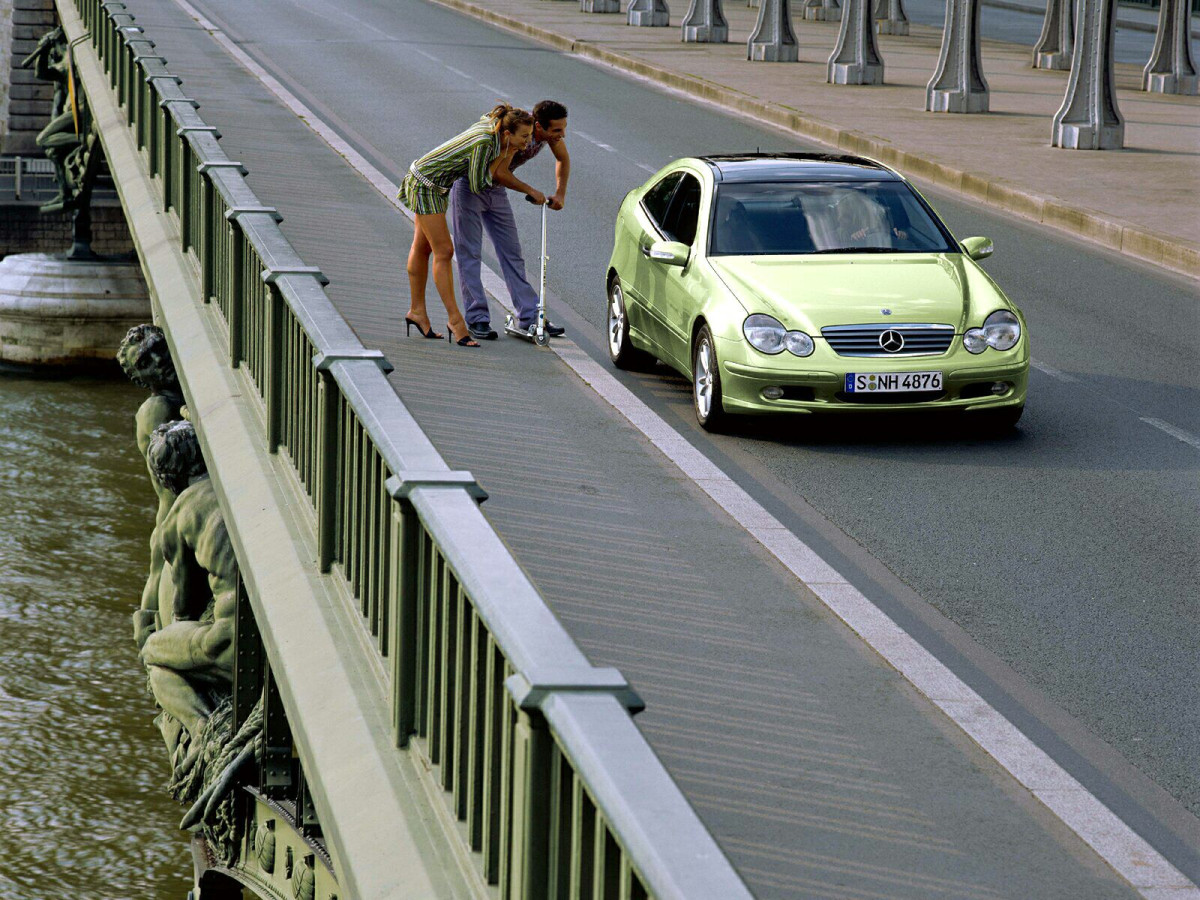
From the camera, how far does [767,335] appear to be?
10156mm

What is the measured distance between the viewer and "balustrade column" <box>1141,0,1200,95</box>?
30.3 meters

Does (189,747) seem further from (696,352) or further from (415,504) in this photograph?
(415,504)

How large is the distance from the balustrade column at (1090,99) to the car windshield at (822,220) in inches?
474

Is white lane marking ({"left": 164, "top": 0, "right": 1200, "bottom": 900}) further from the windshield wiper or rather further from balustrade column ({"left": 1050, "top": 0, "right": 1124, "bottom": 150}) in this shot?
balustrade column ({"left": 1050, "top": 0, "right": 1124, "bottom": 150})

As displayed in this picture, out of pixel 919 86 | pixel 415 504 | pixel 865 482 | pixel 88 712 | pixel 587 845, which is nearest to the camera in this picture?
pixel 587 845

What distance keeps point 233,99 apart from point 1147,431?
Answer: 53.3 feet

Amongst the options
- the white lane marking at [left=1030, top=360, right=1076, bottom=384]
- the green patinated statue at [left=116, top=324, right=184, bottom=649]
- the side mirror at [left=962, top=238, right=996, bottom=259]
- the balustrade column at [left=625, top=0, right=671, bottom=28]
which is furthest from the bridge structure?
the balustrade column at [left=625, top=0, right=671, bottom=28]

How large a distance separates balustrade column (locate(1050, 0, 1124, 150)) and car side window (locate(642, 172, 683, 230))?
39.0 ft

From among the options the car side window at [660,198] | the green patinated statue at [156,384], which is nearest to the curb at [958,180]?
the car side window at [660,198]

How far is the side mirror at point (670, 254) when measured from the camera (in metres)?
10.9

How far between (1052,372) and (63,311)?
25.2 metres

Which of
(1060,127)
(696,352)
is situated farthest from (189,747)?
(1060,127)

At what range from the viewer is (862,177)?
11453 millimetres

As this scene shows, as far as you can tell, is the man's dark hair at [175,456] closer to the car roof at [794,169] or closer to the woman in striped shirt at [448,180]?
the woman in striped shirt at [448,180]
